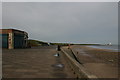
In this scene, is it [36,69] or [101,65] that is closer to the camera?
[36,69]

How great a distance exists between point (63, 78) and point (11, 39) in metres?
30.2

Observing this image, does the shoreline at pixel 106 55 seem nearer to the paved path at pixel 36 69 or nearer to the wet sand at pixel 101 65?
the wet sand at pixel 101 65

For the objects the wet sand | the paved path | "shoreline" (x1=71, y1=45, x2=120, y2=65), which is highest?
the paved path

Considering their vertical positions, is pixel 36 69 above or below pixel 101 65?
above

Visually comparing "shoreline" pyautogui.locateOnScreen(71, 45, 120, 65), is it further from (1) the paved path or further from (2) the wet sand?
(1) the paved path

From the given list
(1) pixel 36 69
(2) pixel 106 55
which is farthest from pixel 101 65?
(2) pixel 106 55

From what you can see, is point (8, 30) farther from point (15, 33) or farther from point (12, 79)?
point (12, 79)

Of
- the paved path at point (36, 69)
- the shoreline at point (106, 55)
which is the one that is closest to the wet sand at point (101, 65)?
the shoreline at point (106, 55)

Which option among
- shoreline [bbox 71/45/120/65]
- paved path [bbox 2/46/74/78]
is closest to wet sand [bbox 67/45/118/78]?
shoreline [bbox 71/45/120/65]

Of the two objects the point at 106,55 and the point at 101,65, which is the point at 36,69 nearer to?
the point at 101,65

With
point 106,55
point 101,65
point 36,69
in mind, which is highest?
point 36,69

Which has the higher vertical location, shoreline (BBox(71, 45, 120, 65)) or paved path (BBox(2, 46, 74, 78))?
paved path (BBox(2, 46, 74, 78))

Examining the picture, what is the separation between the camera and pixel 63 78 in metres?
5.82

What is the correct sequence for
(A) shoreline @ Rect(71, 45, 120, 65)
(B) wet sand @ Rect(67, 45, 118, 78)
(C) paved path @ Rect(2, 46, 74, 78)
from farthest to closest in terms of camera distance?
(A) shoreline @ Rect(71, 45, 120, 65) < (B) wet sand @ Rect(67, 45, 118, 78) < (C) paved path @ Rect(2, 46, 74, 78)
